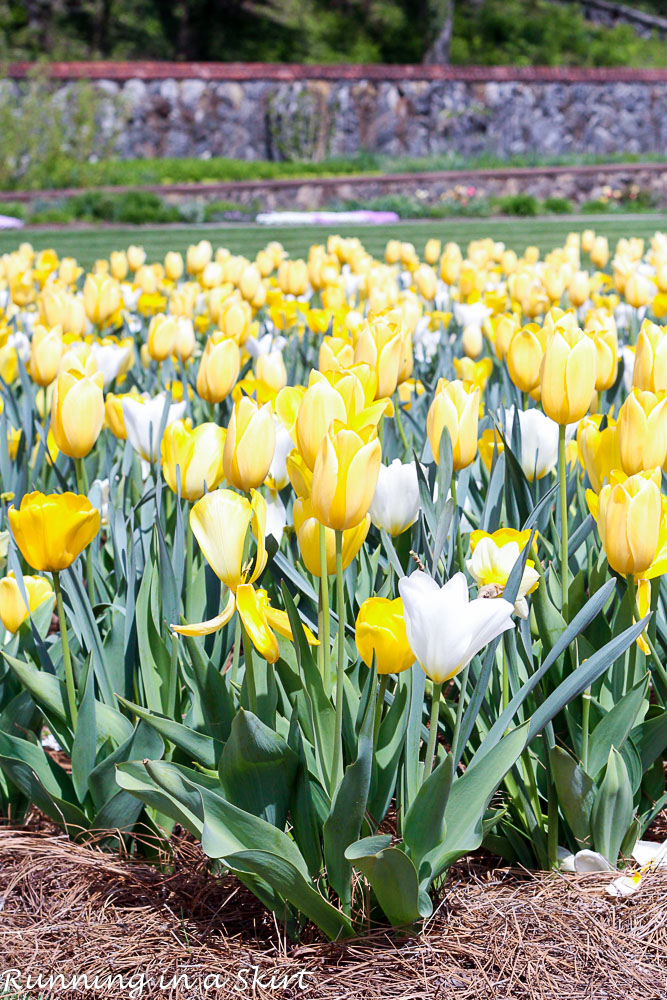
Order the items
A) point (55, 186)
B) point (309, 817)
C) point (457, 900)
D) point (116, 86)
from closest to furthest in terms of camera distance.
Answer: point (309, 817) → point (457, 900) → point (55, 186) → point (116, 86)

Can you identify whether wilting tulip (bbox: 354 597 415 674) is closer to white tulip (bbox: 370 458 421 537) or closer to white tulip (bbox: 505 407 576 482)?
white tulip (bbox: 370 458 421 537)

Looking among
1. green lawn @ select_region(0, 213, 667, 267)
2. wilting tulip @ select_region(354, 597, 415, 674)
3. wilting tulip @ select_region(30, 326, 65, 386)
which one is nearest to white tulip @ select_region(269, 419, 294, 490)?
wilting tulip @ select_region(354, 597, 415, 674)

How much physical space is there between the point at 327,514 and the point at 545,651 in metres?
0.59

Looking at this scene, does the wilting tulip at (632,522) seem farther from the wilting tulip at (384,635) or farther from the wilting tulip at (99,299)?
the wilting tulip at (99,299)

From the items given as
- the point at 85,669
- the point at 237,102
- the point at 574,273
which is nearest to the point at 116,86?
the point at 237,102

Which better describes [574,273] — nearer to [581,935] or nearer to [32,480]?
[32,480]

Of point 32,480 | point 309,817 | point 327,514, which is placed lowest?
point 309,817

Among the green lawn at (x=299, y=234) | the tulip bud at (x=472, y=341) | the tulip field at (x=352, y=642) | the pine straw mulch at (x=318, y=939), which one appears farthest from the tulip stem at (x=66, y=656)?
the green lawn at (x=299, y=234)

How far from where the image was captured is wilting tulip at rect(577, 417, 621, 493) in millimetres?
1547

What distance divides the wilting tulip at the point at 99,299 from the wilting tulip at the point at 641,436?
2.13 meters

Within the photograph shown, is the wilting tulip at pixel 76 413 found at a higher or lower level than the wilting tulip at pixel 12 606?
higher

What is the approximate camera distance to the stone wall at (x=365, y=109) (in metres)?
19.8

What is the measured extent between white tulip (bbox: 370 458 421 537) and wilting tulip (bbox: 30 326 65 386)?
3.56ft

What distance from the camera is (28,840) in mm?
1579
